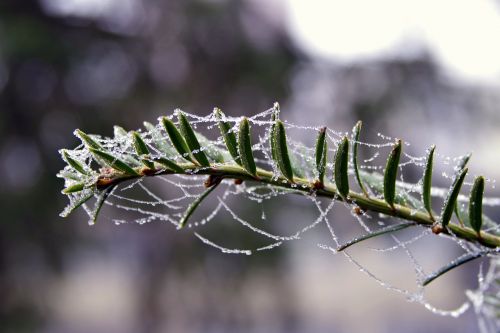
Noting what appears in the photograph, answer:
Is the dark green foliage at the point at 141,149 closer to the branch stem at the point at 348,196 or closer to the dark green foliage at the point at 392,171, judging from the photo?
the branch stem at the point at 348,196

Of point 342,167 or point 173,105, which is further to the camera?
point 173,105

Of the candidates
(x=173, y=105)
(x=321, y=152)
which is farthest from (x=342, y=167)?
(x=173, y=105)

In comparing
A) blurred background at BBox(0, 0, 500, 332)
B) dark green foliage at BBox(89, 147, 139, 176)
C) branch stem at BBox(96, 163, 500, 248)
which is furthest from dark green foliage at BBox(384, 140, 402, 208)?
blurred background at BBox(0, 0, 500, 332)

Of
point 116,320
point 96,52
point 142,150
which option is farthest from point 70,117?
point 116,320

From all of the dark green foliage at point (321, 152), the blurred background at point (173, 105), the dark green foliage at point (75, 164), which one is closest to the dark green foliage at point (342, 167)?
the dark green foliage at point (321, 152)

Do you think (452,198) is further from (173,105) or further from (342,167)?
(173,105)

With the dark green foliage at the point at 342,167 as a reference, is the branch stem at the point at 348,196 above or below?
below

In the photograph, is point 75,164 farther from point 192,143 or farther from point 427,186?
point 427,186

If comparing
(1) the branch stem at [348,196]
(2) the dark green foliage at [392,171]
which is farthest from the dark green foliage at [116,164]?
(2) the dark green foliage at [392,171]

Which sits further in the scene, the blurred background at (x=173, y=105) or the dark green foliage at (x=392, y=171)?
the blurred background at (x=173, y=105)

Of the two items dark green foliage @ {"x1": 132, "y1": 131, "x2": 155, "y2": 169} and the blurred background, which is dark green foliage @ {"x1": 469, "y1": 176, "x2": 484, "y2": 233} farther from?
the blurred background

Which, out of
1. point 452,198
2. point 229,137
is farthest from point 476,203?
point 229,137
